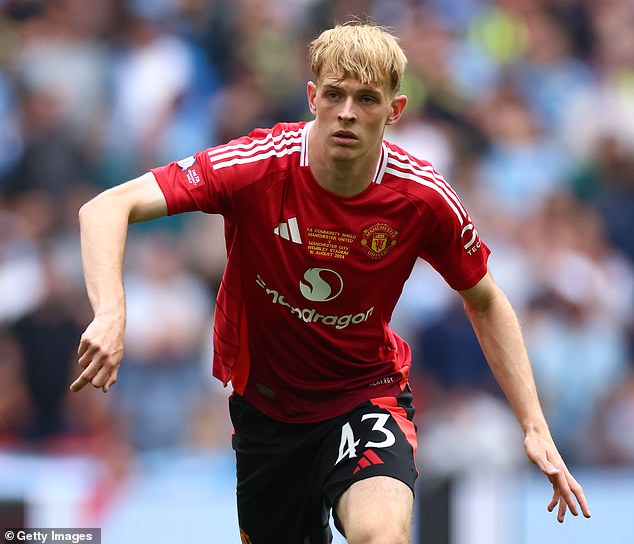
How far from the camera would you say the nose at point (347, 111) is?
4.96 metres

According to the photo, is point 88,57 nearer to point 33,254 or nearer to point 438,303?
point 33,254

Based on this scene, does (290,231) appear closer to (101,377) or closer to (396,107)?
(396,107)

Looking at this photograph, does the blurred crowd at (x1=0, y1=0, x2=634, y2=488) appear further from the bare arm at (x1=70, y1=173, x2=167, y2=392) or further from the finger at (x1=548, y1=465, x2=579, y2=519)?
the bare arm at (x1=70, y1=173, x2=167, y2=392)

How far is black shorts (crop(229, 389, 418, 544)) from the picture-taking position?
5.18m

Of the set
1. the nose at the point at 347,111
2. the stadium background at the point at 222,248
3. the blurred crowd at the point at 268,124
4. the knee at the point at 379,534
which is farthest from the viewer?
the blurred crowd at the point at 268,124

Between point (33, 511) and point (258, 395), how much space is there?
280cm

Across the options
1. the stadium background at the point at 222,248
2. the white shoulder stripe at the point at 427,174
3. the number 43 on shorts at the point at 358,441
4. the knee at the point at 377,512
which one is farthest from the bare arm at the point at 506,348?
the stadium background at the point at 222,248

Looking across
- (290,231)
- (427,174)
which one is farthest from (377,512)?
(427,174)

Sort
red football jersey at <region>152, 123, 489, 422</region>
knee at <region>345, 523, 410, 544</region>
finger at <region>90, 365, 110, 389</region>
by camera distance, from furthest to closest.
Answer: red football jersey at <region>152, 123, 489, 422</region>
knee at <region>345, 523, 410, 544</region>
finger at <region>90, 365, 110, 389</region>

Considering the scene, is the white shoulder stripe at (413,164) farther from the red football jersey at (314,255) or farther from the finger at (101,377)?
the finger at (101,377)

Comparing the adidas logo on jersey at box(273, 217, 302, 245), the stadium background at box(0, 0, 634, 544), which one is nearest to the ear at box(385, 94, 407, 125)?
the adidas logo on jersey at box(273, 217, 302, 245)

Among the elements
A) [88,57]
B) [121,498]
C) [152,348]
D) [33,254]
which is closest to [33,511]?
[121,498]

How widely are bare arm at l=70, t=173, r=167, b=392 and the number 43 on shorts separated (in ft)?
4.03

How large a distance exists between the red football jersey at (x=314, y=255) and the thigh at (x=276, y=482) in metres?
0.10
